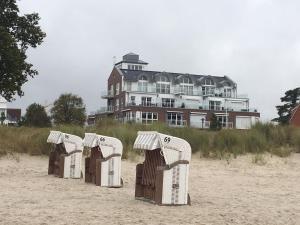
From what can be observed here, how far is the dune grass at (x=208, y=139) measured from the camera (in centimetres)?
2103

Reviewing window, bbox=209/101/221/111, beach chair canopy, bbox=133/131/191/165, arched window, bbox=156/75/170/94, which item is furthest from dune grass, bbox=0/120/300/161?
window, bbox=209/101/221/111

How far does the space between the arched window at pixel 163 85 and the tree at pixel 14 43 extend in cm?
7103

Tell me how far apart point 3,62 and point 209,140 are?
332 inches

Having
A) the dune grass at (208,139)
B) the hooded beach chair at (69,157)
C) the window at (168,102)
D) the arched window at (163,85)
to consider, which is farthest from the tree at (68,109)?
the hooded beach chair at (69,157)

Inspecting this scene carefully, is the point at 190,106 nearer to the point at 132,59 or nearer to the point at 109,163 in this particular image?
the point at 132,59

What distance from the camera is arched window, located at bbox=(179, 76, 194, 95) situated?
97.4 metres

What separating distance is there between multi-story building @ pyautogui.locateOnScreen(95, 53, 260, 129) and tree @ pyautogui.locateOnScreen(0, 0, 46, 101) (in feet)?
209

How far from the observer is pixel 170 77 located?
98.2 metres

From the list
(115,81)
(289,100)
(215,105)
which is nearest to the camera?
(289,100)

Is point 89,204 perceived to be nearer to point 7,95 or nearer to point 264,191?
point 264,191

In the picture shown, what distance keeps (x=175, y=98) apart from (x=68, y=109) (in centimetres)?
3133

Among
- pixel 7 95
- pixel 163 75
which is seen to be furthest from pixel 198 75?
pixel 7 95

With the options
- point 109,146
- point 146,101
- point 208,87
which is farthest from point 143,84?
point 109,146

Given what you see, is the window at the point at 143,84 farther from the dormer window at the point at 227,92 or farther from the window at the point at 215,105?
the dormer window at the point at 227,92
